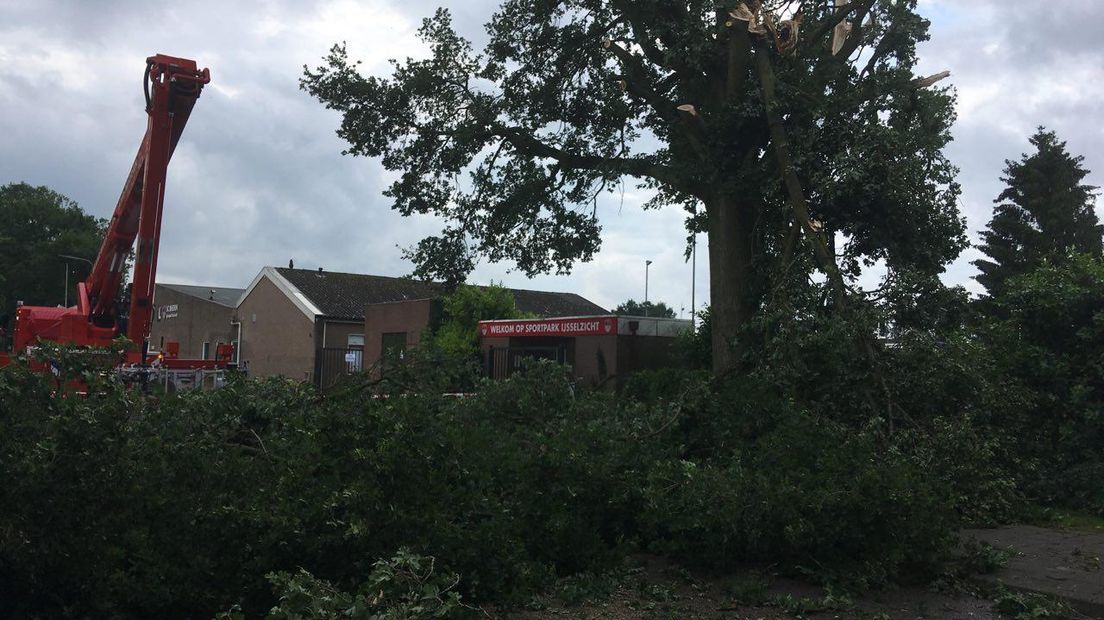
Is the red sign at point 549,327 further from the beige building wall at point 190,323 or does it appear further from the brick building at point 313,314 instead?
the beige building wall at point 190,323

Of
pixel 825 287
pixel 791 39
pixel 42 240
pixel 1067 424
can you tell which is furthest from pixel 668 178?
pixel 42 240

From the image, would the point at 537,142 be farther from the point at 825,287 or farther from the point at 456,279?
the point at 825,287

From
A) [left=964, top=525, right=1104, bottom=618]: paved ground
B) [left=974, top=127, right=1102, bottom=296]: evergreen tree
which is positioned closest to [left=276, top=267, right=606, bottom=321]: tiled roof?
[left=974, top=127, right=1102, bottom=296]: evergreen tree

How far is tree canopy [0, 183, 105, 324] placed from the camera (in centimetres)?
6094

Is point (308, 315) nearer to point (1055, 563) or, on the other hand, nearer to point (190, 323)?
point (190, 323)

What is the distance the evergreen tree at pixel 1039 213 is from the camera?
36656 millimetres

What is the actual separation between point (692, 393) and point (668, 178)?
4220 millimetres

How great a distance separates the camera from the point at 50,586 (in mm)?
5176

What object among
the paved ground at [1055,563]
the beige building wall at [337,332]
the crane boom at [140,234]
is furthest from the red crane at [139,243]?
the beige building wall at [337,332]

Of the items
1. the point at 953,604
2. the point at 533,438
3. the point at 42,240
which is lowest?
the point at 953,604

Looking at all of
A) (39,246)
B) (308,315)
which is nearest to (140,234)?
(308,315)

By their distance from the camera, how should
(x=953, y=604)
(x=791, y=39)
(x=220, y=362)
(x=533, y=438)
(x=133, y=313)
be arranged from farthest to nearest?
(x=220, y=362), (x=133, y=313), (x=791, y=39), (x=533, y=438), (x=953, y=604)

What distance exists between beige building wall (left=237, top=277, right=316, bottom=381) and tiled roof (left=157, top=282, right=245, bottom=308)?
6476 millimetres

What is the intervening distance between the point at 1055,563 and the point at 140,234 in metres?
13.1
